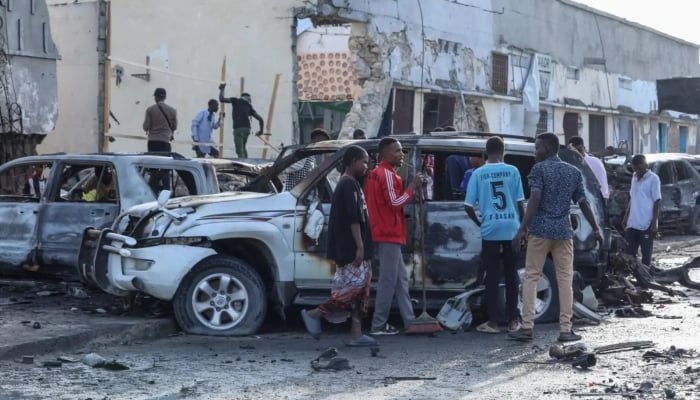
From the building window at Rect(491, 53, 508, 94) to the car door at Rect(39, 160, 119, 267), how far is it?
18423 mm

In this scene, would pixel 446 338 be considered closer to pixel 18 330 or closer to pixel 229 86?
pixel 18 330

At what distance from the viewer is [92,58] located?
24.6m

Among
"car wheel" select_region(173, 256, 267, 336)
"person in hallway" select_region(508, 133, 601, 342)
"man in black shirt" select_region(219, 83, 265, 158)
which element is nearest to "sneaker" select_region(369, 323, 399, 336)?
"car wheel" select_region(173, 256, 267, 336)

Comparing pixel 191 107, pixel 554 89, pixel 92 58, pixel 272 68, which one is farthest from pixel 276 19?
pixel 554 89

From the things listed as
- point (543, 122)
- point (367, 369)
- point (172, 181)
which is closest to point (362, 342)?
point (367, 369)

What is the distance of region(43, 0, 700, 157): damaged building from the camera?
23172 millimetres

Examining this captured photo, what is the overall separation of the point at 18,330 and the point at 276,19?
1426 centimetres

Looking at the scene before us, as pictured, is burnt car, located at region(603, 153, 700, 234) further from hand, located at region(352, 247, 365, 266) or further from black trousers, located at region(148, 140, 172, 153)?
hand, located at region(352, 247, 365, 266)

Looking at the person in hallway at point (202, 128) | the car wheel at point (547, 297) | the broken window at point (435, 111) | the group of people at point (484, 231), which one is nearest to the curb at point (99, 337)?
the group of people at point (484, 231)

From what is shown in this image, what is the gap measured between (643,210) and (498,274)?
4361mm

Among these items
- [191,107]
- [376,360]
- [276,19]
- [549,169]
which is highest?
[276,19]

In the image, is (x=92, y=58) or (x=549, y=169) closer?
(x=549, y=169)

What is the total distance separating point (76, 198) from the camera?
39.4 feet

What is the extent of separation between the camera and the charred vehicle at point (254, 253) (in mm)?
10031
